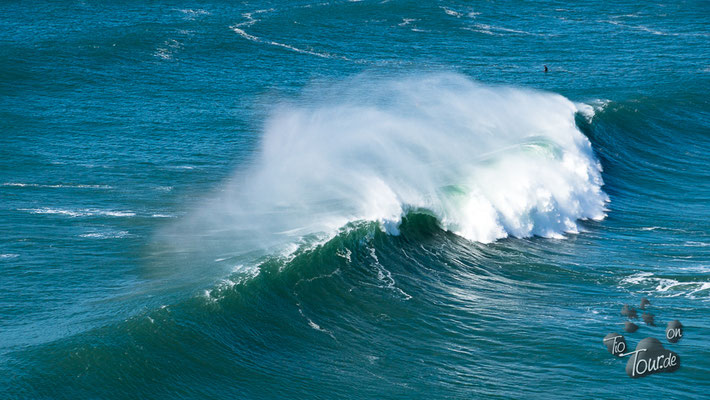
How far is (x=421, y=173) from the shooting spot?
3662 cm

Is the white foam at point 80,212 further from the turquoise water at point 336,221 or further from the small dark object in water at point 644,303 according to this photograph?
the small dark object in water at point 644,303

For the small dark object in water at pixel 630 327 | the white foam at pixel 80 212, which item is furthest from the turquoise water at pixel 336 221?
the small dark object in water at pixel 630 327

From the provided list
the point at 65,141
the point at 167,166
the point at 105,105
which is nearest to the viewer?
the point at 167,166

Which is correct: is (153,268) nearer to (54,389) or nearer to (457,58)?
(54,389)

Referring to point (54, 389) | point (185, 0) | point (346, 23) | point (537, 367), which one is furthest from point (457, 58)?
point (54, 389)

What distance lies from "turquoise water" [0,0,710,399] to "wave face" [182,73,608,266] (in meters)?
0.16

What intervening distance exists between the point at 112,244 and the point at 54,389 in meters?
10.8

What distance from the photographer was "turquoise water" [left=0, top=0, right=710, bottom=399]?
70.3ft

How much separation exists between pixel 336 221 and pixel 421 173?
7.06 m

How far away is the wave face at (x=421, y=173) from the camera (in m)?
32.4

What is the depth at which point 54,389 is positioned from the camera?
750 inches

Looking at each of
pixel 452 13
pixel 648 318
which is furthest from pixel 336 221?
pixel 452 13

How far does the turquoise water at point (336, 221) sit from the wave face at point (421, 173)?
0.16m

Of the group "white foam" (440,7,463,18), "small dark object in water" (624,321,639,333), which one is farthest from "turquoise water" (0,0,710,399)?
"white foam" (440,7,463,18)
